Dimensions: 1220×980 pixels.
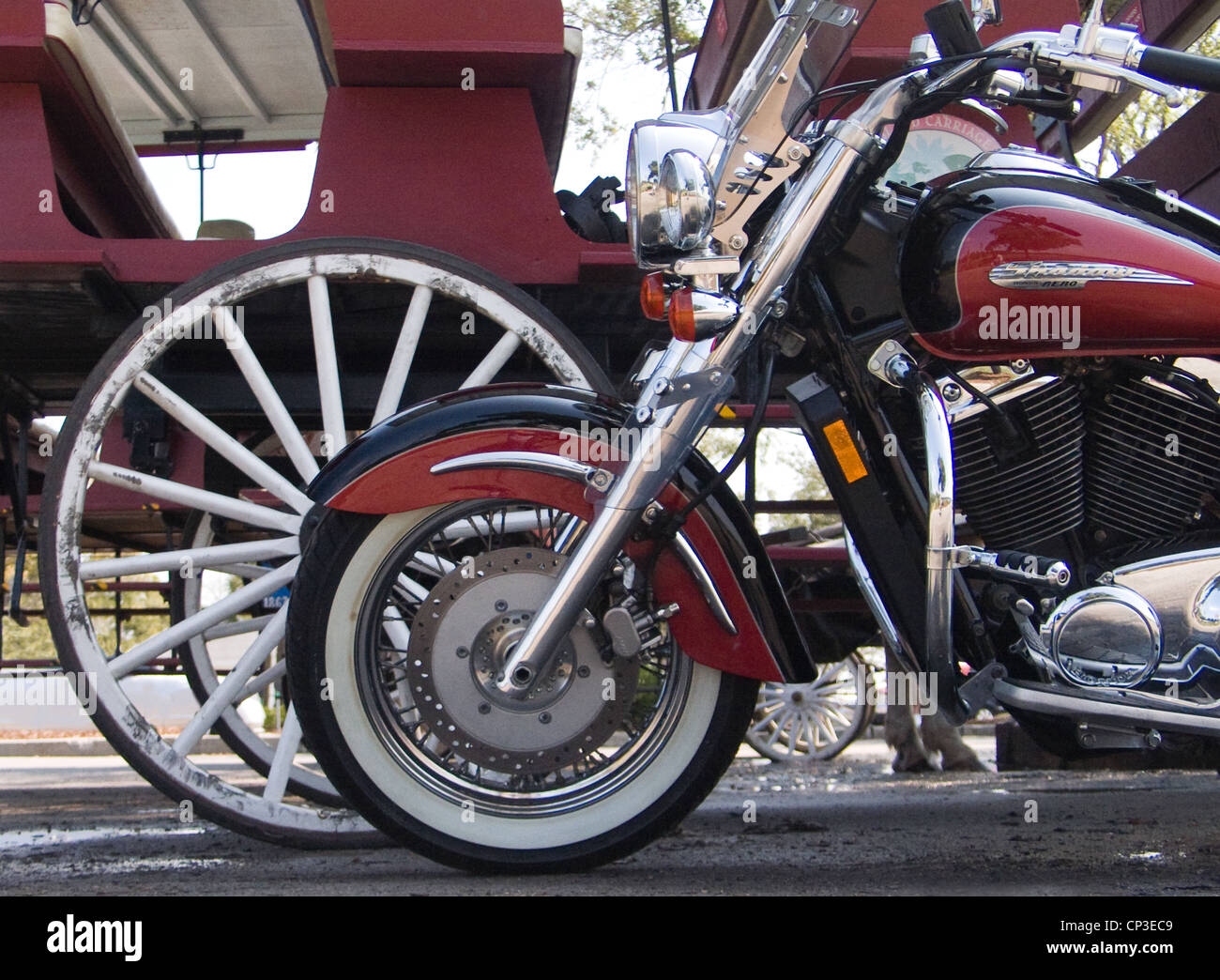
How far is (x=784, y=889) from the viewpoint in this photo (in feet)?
7.70

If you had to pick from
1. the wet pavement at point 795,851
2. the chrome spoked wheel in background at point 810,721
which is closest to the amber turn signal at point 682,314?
the wet pavement at point 795,851

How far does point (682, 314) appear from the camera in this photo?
A: 7.24ft

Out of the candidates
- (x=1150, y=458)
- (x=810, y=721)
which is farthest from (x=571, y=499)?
(x=810, y=721)

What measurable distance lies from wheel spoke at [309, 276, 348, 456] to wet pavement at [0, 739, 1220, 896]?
1.06 meters

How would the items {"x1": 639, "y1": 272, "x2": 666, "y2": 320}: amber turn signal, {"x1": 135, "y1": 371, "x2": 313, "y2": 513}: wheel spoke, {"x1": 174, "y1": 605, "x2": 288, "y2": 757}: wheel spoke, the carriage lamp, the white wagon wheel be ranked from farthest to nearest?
{"x1": 135, "y1": 371, "x2": 313, "y2": 513}: wheel spoke
{"x1": 174, "y1": 605, "x2": 288, "y2": 757}: wheel spoke
the white wagon wheel
{"x1": 639, "y1": 272, "x2": 666, "y2": 320}: amber turn signal
the carriage lamp

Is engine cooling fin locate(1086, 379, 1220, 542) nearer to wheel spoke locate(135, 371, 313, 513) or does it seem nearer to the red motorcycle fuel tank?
the red motorcycle fuel tank

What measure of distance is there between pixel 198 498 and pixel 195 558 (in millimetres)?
157

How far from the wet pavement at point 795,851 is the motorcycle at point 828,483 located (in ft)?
0.87

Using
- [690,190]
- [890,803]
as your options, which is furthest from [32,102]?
[890,803]

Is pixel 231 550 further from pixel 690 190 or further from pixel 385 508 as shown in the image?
pixel 690 190

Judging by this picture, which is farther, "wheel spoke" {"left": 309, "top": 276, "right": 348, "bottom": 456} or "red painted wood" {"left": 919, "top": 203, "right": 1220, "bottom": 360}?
"wheel spoke" {"left": 309, "top": 276, "right": 348, "bottom": 456}

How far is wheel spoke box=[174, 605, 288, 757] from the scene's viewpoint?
307cm

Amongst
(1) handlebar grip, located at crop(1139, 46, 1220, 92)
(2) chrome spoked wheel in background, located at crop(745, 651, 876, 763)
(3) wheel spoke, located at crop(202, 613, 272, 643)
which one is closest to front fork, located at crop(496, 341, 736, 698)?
(1) handlebar grip, located at crop(1139, 46, 1220, 92)
